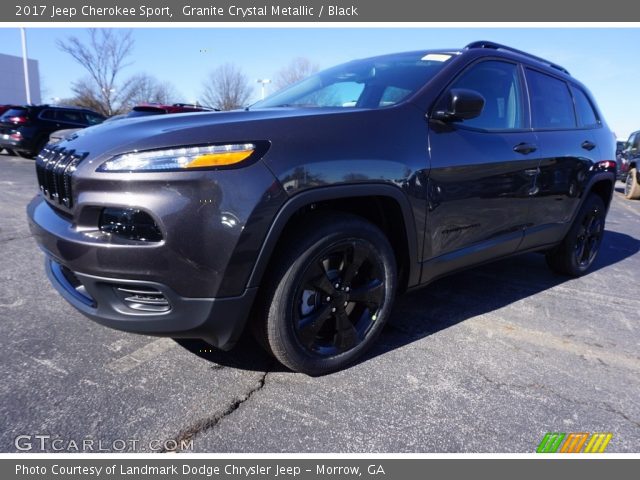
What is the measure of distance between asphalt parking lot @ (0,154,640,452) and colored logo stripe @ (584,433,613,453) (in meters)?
0.03

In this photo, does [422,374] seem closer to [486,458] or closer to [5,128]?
[486,458]

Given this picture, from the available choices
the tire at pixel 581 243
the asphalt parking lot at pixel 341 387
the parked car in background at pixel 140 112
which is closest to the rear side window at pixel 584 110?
the tire at pixel 581 243

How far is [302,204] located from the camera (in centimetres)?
192

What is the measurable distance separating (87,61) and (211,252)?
36.3 metres

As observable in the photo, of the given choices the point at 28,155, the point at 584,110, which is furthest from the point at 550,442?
the point at 28,155

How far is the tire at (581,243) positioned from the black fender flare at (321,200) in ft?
7.43

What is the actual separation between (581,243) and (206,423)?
3.77m

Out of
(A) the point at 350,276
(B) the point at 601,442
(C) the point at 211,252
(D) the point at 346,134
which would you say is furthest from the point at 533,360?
(C) the point at 211,252

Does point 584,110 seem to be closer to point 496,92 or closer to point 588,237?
point 588,237

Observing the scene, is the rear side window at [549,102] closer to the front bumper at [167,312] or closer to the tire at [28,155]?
the front bumper at [167,312]

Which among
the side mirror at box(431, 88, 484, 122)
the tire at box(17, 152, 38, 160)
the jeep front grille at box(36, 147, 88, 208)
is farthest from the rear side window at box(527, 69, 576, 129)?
the tire at box(17, 152, 38, 160)

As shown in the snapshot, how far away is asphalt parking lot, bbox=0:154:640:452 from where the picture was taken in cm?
183

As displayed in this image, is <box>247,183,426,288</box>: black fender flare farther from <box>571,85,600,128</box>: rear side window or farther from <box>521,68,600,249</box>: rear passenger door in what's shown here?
<box>571,85,600,128</box>: rear side window

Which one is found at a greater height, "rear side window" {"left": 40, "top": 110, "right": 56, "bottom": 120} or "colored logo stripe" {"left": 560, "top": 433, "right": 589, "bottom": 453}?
"rear side window" {"left": 40, "top": 110, "right": 56, "bottom": 120}
